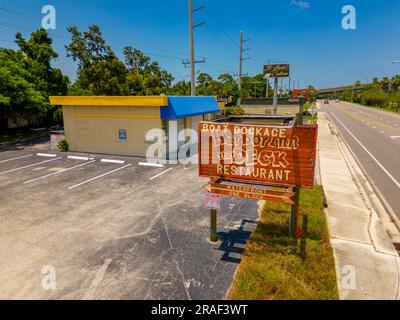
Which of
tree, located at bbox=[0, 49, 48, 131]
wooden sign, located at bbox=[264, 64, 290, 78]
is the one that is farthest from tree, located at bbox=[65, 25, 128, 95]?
wooden sign, located at bbox=[264, 64, 290, 78]

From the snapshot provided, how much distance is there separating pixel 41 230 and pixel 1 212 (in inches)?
106

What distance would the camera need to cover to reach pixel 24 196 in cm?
1175

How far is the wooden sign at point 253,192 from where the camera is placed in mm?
6746

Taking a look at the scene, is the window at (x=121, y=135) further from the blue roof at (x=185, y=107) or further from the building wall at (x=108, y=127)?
the blue roof at (x=185, y=107)


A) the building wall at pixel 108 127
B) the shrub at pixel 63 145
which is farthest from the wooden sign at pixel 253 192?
the shrub at pixel 63 145

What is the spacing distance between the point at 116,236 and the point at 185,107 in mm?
12402

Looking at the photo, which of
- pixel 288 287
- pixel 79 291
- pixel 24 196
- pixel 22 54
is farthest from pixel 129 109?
pixel 22 54

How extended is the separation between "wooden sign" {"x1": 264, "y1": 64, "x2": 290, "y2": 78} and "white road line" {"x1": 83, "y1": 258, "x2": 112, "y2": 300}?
51.2m

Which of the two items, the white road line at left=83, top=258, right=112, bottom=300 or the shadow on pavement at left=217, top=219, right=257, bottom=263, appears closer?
the white road line at left=83, top=258, right=112, bottom=300

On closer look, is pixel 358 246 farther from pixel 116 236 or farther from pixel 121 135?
pixel 121 135

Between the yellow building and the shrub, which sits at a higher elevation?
the yellow building

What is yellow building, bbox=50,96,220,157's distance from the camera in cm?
1752

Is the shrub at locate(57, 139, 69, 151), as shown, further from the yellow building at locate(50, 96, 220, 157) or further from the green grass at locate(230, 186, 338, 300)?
the green grass at locate(230, 186, 338, 300)

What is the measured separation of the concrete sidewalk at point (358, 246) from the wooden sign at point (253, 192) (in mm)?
2279
